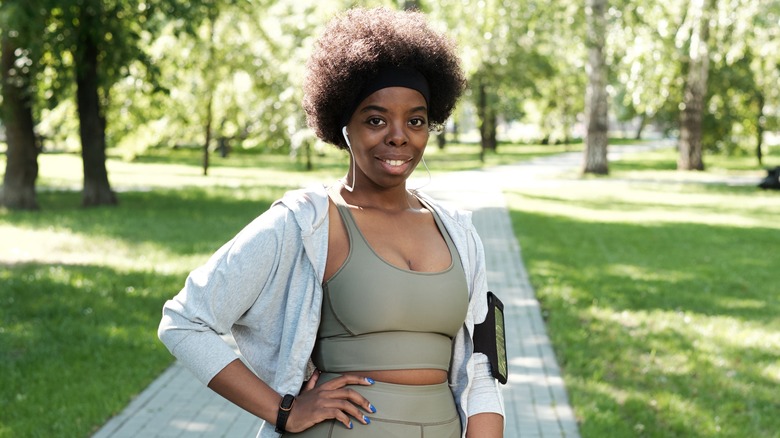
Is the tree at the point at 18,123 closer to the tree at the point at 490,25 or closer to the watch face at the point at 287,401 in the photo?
the tree at the point at 490,25

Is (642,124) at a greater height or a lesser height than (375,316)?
lesser

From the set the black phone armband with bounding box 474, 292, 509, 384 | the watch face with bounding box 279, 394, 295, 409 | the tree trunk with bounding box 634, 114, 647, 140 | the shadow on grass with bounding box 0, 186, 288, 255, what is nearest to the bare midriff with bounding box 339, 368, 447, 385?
the watch face with bounding box 279, 394, 295, 409

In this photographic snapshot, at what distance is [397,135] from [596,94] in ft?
92.6

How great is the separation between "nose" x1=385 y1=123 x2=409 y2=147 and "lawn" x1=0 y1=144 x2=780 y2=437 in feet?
13.5

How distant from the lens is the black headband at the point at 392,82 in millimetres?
2533

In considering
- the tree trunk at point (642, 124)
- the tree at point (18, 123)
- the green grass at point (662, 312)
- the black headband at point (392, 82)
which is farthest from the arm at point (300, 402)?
the tree trunk at point (642, 124)

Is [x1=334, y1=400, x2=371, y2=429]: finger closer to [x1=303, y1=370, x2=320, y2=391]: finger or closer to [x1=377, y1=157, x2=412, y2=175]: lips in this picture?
[x1=303, y1=370, x2=320, y2=391]: finger

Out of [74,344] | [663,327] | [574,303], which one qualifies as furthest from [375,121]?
[574,303]

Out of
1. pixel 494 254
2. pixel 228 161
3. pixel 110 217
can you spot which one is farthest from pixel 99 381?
pixel 228 161

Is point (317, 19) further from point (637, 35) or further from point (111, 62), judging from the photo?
point (637, 35)

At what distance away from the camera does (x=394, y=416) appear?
2.34m

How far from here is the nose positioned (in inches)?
98.4

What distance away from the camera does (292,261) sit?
234 centimetres

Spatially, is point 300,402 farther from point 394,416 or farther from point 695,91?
point 695,91
